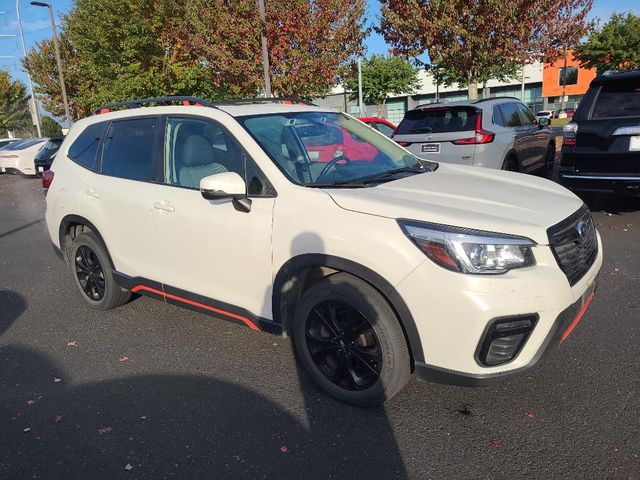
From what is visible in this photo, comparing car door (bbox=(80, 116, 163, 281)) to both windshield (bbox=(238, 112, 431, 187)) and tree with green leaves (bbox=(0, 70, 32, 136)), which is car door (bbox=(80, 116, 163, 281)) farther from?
tree with green leaves (bbox=(0, 70, 32, 136))

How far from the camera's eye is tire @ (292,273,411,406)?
105 inches

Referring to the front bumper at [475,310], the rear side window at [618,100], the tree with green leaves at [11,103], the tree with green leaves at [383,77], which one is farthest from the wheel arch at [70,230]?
the tree with green leaves at [383,77]

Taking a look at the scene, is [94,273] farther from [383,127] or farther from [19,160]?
[19,160]

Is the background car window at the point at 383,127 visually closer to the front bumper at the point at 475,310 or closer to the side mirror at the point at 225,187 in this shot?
the side mirror at the point at 225,187

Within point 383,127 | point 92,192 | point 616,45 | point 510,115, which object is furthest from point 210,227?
point 616,45

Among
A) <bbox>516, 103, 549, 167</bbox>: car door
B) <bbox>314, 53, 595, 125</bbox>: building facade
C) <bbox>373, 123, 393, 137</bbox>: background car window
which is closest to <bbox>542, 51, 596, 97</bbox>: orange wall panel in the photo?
<bbox>314, 53, 595, 125</bbox>: building facade

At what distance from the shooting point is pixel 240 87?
632 inches

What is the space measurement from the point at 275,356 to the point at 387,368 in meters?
1.15

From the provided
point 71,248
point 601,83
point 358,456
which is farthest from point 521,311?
point 601,83

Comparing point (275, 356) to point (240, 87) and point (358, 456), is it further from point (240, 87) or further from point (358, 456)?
point (240, 87)

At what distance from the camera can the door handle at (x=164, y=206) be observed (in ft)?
11.6

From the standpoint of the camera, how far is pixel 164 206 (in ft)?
11.8

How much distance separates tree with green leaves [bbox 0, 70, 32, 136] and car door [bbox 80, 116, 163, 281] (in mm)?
47681

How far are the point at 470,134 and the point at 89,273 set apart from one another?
5.63 metres
